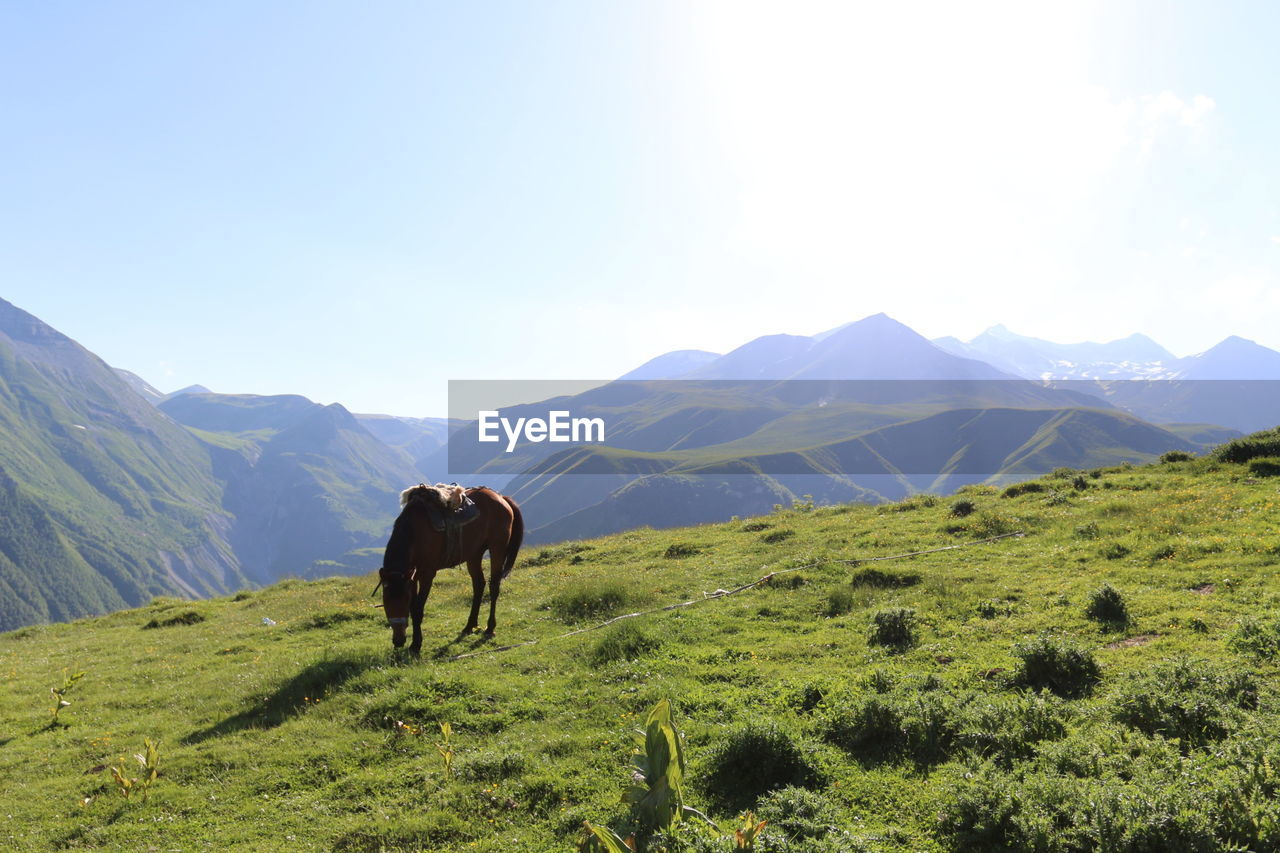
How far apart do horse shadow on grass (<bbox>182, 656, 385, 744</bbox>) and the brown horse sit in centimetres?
115

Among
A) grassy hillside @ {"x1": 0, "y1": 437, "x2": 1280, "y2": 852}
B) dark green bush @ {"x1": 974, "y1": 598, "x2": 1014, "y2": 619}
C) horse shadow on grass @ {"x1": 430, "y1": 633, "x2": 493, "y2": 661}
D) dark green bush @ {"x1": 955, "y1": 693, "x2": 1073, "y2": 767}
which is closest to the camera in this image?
grassy hillside @ {"x1": 0, "y1": 437, "x2": 1280, "y2": 852}

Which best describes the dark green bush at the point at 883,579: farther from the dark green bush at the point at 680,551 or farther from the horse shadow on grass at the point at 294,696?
the horse shadow on grass at the point at 294,696

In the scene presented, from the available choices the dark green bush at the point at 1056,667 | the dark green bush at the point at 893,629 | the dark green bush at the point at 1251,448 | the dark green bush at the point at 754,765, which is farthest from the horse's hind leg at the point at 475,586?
the dark green bush at the point at 1251,448

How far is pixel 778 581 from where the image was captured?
17031 millimetres

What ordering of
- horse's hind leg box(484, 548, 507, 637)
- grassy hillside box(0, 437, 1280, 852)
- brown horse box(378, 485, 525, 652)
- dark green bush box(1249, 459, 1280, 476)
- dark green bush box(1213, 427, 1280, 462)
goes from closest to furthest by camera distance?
1. grassy hillside box(0, 437, 1280, 852)
2. brown horse box(378, 485, 525, 652)
3. horse's hind leg box(484, 548, 507, 637)
4. dark green bush box(1249, 459, 1280, 476)
5. dark green bush box(1213, 427, 1280, 462)

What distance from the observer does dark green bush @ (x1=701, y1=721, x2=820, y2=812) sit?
23.4ft

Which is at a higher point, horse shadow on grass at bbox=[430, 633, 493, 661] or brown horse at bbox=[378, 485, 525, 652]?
brown horse at bbox=[378, 485, 525, 652]

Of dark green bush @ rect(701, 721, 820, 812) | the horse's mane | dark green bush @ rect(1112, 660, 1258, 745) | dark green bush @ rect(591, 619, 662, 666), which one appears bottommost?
dark green bush @ rect(591, 619, 662, 666)

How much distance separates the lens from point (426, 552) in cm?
1345

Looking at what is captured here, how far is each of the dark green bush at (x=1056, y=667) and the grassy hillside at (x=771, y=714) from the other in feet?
0.12

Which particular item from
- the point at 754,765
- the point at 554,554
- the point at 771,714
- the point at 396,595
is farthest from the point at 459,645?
the point at 554,554

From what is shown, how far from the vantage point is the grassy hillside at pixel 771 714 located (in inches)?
237

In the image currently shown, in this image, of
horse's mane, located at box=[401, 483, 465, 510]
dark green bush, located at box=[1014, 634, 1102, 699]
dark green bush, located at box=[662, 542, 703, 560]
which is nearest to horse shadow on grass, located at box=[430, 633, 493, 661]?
horse's mane, located at box=[401, 483, 465, 510]

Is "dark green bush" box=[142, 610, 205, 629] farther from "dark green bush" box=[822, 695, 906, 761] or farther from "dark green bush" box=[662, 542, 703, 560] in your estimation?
"dark green bush" box=[822, 695, 906, 761]
